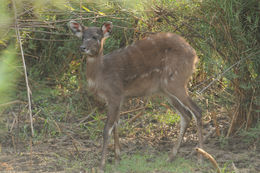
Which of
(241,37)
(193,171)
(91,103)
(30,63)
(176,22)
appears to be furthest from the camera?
(30,63)

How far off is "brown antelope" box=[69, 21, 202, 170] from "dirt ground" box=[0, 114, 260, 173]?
365mm

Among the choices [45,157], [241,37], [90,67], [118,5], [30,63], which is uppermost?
[118,5]

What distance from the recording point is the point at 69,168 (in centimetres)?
424

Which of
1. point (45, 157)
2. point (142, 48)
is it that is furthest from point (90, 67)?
point (45, 157)

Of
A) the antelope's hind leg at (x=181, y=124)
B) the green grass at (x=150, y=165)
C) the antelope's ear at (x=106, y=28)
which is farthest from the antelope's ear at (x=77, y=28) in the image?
the green grass at (x=150, y=165)

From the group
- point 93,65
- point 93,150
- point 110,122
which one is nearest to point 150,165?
point 110,122

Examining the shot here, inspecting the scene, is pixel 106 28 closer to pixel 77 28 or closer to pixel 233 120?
pixel 77 28

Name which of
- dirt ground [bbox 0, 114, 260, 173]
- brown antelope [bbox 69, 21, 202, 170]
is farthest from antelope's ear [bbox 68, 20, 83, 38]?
dirt ground [bbox 0, 114, 260, 173]

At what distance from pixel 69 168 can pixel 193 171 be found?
1340mm

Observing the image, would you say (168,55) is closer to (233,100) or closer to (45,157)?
(233,100)

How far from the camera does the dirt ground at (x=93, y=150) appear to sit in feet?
14.1

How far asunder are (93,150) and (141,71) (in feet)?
3.81

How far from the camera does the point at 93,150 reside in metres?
4.87

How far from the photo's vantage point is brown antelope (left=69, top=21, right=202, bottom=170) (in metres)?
4.58
